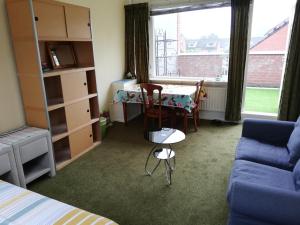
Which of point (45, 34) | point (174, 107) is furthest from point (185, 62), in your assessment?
point (45, 34)

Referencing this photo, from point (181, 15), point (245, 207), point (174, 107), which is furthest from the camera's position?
point (181, 15)

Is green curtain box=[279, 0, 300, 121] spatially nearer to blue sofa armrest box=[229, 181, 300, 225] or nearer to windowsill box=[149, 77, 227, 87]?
windowsill box=[149, 77, 227, 87]

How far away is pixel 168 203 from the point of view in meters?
2.12

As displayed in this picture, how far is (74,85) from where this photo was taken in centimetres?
288

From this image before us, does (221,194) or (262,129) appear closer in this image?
(221,194)

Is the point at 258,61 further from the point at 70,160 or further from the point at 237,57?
the point at 70,160

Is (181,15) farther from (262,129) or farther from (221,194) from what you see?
(221,194)

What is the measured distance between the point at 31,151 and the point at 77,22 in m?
1.64

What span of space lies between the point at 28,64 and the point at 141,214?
6.37 feet

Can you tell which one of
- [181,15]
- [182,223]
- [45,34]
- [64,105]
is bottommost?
[182,223]

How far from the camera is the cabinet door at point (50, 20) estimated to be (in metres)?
2.37

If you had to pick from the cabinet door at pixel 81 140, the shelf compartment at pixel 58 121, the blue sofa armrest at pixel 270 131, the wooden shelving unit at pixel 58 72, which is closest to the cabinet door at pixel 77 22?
the wooden shelving unit at pixel 58 72

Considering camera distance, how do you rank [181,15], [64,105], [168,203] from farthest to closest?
[181,15]
[64,105]
[168,203]

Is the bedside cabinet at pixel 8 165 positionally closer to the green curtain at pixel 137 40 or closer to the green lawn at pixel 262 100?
the green curtain at pixel 137 40
